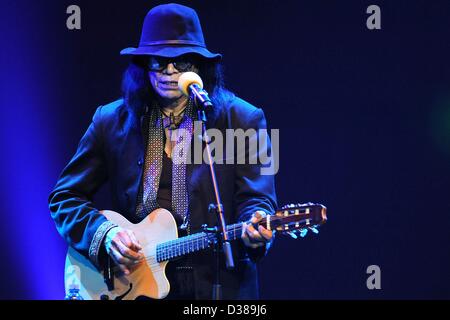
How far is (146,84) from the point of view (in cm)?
345

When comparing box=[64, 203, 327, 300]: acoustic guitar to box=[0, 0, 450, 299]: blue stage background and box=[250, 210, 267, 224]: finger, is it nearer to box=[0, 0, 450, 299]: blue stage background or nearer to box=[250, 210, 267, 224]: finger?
box=[250, 210, 267, 224]: finger

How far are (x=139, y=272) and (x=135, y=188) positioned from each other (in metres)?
0.37

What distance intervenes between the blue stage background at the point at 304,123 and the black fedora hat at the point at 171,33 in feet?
3.11

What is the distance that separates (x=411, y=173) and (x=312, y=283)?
33.1 inches

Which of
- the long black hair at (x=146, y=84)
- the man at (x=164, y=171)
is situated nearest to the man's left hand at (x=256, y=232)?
the man at (x=164, y=171)

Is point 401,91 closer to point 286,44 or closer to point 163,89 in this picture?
point 286,44

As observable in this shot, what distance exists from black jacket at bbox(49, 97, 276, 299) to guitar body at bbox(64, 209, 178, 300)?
0.08 metres

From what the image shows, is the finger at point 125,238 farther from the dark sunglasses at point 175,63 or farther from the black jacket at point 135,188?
the dark sunglasses at point 175,63

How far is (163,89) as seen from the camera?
3.27 meters

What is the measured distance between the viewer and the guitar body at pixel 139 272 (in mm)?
3180

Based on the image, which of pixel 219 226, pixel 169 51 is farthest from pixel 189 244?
pixel 169 51

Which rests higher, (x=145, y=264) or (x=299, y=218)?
(x=299, y=218)

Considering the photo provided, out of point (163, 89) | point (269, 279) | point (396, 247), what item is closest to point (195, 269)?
point (163, 89)

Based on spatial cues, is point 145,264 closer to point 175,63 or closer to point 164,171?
point 164,171
